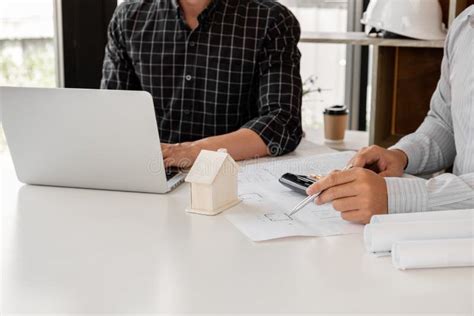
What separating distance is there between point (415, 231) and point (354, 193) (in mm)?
209

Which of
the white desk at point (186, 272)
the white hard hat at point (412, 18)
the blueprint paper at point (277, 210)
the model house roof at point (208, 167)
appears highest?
the white hard hat at point (412, 18)

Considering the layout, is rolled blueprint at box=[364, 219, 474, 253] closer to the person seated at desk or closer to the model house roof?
the person seated at desk

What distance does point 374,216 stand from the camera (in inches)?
51.7

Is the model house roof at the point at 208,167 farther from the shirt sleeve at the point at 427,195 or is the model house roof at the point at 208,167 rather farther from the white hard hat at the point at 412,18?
the white hard hat at the point at 412,18

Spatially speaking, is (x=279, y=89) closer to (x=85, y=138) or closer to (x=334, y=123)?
(x=334, y=123)

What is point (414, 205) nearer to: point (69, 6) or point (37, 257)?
point (37, 257)

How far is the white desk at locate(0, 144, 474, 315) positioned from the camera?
1084 millimetres

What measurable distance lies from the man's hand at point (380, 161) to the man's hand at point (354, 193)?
248mm

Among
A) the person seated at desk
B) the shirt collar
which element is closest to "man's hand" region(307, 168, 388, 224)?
the person seated at desk

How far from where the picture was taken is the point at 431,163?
195 centimetres

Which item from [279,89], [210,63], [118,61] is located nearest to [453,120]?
[279,89]

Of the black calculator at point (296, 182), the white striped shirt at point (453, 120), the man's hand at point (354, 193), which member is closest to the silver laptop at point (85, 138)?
the black calculator at point (296, 182)

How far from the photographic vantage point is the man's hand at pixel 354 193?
1415mm

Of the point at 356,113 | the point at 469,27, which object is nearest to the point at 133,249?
the point at 469,27
